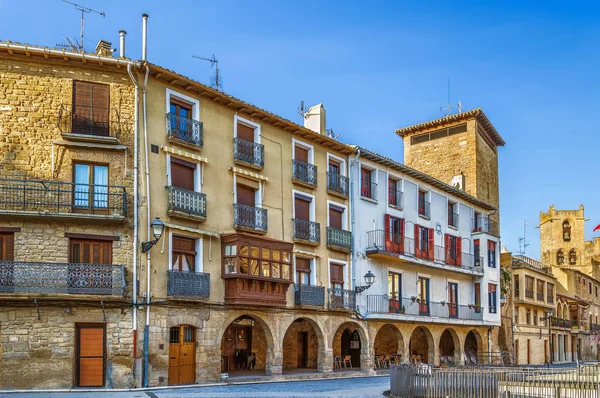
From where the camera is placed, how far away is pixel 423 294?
37625mm

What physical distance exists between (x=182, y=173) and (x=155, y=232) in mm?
3643

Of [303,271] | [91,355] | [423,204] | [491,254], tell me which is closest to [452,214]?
[423,204]

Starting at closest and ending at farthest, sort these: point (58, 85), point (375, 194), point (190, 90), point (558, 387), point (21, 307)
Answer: point (558, 387) < point (21, 307) < point (58, 85) < point (190, 90) < point (375, 194)

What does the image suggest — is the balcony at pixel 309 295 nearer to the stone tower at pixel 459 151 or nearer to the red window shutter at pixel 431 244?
the red window shutter at pixel 431 244

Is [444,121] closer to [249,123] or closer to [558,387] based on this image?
[249,123]

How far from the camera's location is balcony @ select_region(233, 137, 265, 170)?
27297 mm

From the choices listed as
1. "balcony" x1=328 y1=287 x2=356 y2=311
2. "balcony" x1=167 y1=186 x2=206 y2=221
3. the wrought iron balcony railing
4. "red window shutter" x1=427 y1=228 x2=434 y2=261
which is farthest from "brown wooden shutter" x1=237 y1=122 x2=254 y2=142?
"red window shutter" x1=427 y1=228 x2=434 y2=261

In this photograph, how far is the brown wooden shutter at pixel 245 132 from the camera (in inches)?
1105

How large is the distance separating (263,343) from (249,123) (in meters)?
9.80

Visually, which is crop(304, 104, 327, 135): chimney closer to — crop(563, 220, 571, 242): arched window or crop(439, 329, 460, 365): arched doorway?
crop(439, 329, 460, 365): arched doorway

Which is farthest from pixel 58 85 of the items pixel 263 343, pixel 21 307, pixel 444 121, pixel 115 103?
pixel 444 121

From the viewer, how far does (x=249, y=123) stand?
2836cm

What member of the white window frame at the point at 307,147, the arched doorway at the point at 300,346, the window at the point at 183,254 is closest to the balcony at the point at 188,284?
the window at the point at 183,254

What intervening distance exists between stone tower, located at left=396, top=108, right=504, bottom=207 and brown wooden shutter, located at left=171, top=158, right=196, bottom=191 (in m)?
26.2
